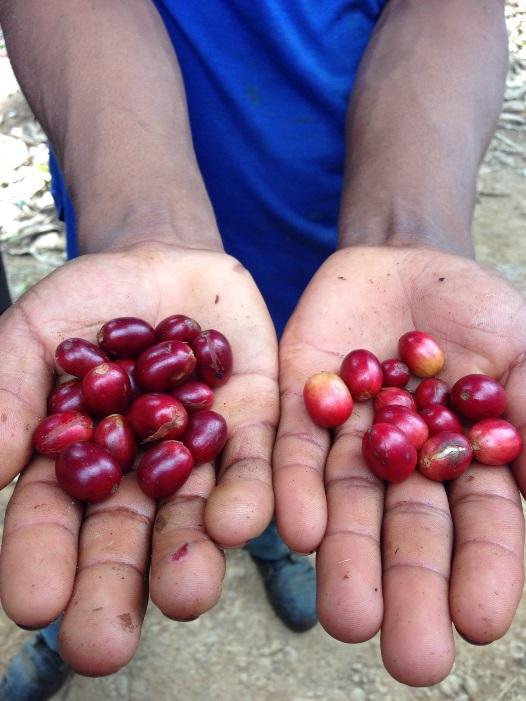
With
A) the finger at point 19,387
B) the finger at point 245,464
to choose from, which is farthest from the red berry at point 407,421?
the finger at point 19,387

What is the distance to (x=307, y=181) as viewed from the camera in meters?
2.98

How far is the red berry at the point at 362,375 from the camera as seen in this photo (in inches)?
80.9

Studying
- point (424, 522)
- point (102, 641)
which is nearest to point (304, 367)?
point (424, 522)

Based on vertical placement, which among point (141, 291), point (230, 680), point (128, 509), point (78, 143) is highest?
point (78, 143)

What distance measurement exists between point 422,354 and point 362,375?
0.19m

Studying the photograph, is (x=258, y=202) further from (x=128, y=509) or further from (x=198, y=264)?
(x=128, y=509)

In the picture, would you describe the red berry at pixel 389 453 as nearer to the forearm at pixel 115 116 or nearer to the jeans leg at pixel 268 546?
the forearm at pixel 115 116

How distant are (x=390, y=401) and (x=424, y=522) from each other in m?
0.42

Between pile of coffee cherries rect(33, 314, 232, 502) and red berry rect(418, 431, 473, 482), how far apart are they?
51 centimetres

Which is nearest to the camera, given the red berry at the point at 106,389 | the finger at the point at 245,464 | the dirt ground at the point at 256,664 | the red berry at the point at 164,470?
the finger at the point at 245,464

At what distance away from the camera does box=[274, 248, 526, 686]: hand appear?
5.20 feet

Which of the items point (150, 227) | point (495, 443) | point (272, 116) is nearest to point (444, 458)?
point (495, 443)

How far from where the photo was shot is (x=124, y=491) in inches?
72.7

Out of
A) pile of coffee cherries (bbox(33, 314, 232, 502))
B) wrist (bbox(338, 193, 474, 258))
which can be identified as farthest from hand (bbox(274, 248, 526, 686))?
pile of coffee cherries (bbox(33, 314, 232, 502))
